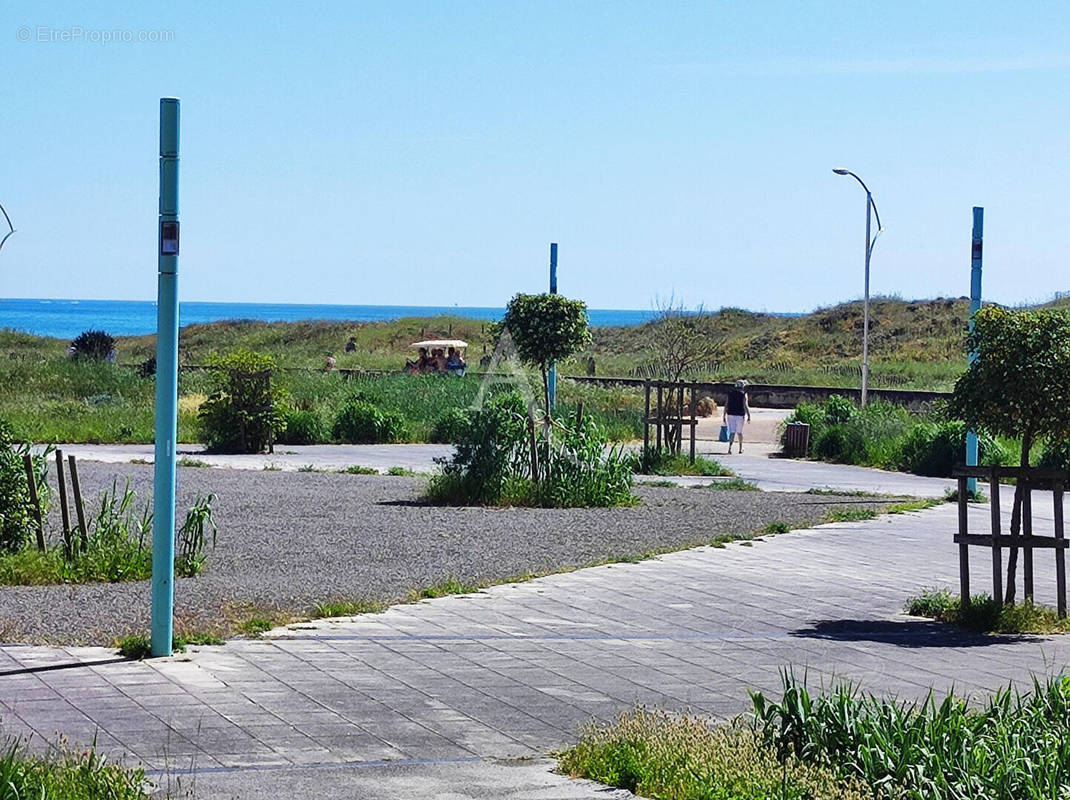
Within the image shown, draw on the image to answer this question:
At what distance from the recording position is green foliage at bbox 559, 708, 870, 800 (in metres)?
5.93

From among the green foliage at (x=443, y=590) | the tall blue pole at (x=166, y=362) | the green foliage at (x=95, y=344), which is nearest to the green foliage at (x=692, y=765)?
the tall blue pole at (x=166, y=362)

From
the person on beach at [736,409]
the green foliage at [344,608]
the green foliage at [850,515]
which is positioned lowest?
the green foliage at [344,608]

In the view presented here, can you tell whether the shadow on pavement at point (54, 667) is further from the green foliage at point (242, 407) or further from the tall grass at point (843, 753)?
the green foliage at point (242, 407)

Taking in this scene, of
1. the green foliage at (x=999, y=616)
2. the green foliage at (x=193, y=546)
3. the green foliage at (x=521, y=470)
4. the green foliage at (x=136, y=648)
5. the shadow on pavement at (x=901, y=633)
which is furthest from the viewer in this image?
the green foliage at (x=521, y=470)

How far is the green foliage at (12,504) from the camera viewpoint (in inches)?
484

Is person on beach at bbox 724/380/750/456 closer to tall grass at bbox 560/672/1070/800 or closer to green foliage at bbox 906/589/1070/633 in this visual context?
green foliage at bbox 906/589/1070/633

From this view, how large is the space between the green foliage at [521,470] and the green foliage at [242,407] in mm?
9699

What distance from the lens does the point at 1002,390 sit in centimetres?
1075

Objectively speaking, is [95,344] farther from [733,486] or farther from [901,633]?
[901,633]

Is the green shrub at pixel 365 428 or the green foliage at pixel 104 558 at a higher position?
the green shrub at pixel 365 428

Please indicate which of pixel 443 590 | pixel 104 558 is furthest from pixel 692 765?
pixel 104 558

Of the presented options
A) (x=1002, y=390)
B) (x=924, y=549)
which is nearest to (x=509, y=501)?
(x=924, y=549)

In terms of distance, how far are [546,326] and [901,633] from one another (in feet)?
33.3

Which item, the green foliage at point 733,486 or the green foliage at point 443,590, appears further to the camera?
the green foliage at point 733,486
